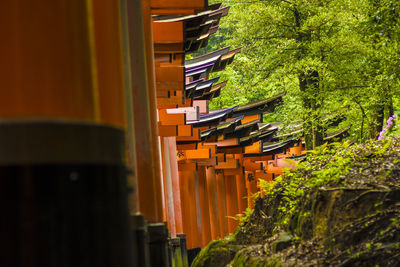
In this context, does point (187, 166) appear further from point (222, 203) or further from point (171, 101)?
point (171, 101)

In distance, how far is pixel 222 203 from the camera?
28.5 meters

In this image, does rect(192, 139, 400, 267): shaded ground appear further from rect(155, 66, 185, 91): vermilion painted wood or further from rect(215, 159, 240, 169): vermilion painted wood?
rect(215, 159, 240, 169): vermilion painted wood

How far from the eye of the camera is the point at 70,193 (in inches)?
75.9

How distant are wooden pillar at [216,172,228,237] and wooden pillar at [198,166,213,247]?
1.58 metres

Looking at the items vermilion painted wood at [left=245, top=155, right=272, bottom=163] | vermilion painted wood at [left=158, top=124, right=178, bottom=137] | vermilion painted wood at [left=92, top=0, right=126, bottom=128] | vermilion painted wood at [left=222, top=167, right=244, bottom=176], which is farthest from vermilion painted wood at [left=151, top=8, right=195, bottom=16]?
vermilion painted wood at [left=245, top=155, right=272, bottom=163]

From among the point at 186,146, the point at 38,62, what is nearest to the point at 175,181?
the point at 186,146

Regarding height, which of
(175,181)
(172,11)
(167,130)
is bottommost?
(175,181)

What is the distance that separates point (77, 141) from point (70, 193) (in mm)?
152

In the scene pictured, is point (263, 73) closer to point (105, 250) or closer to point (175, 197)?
point (175, 197)

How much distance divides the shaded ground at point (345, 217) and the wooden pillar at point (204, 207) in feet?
44.5

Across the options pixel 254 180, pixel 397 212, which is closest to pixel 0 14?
pixel 397 212

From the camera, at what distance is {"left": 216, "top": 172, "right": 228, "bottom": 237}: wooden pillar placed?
2784 cm

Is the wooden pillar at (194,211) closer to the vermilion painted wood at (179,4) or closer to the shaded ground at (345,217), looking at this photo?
the shaded ground at (345,217)

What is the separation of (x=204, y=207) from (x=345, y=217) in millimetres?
17698
